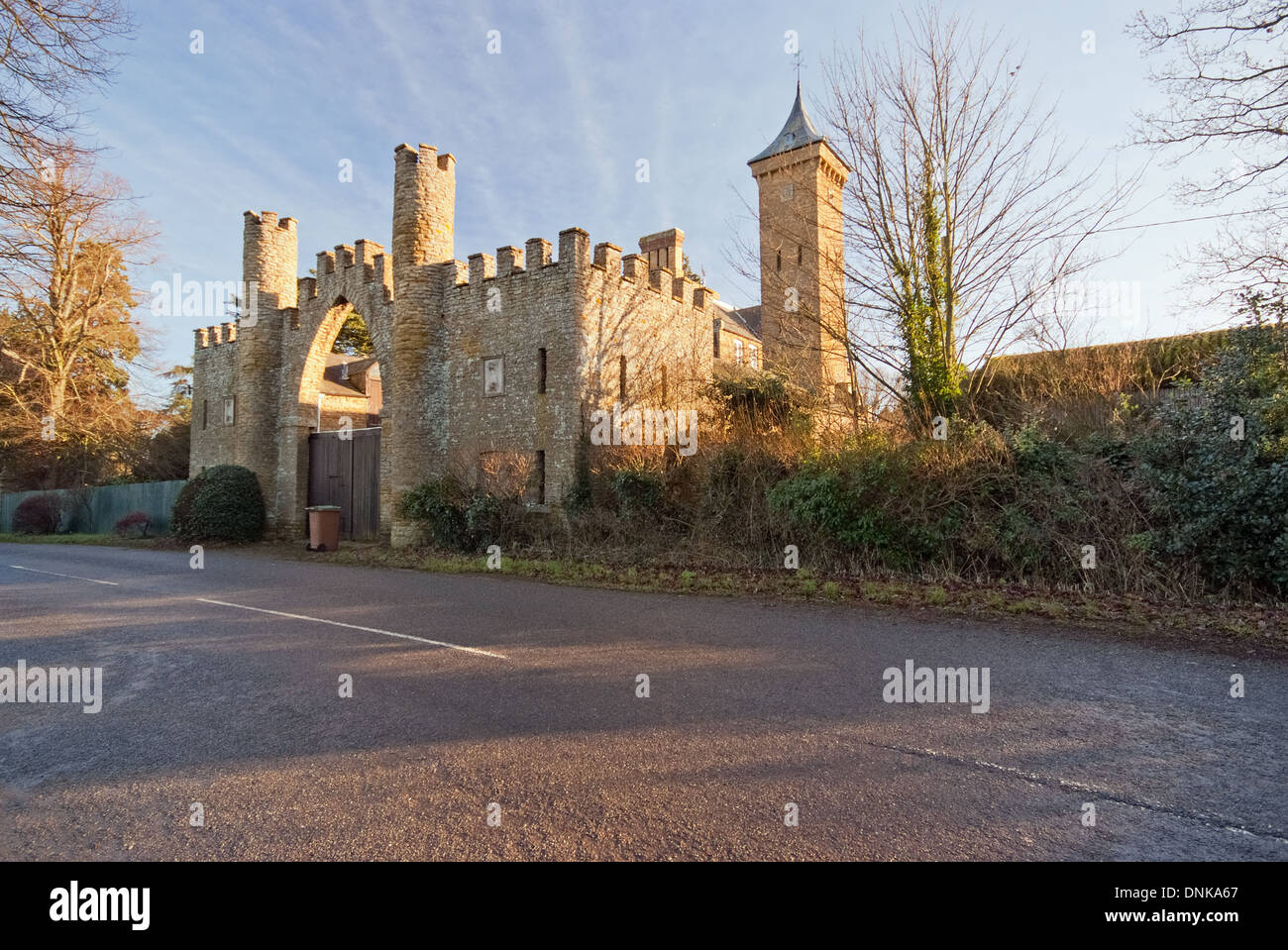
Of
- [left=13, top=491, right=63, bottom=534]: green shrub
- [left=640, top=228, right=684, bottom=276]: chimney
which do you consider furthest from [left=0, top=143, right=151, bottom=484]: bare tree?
[left=640, top=228, right=684, bottom=276]: chimney

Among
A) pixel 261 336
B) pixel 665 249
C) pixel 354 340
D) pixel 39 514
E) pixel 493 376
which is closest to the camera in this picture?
pixel 493 376

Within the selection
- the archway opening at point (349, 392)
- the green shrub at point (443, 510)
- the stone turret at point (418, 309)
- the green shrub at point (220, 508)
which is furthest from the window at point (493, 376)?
the green shrub at point (220, 508)

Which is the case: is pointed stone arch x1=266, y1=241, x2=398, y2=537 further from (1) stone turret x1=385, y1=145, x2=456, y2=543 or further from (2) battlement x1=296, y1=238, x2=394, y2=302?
(1) stone turret x1=385, y1=145, x2=456, y2=543

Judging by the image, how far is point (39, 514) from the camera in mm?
30031

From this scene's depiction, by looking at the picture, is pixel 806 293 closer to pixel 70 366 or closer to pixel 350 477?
pixel 350 477

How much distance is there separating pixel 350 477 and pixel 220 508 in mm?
3937

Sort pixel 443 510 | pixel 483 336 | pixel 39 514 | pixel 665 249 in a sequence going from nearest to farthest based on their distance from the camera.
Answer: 1. pixel 443 510
2. pixel 483 336
3. pixel 665 249
4. pixel 39 514

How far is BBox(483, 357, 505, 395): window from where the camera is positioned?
18.8 metres

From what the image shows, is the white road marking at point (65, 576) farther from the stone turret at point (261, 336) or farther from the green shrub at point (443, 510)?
the stone turret at point (261, 336)

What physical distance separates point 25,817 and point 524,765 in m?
2.50

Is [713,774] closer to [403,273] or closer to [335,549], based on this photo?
[335,549]

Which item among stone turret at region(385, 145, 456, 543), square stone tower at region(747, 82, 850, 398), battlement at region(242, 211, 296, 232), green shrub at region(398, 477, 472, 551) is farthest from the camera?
battlement at region(242, 211, 296, 232)

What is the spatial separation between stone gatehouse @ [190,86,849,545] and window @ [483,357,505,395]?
0.05 meters

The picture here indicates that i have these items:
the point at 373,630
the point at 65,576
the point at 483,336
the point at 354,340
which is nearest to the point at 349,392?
the point at 483,336
